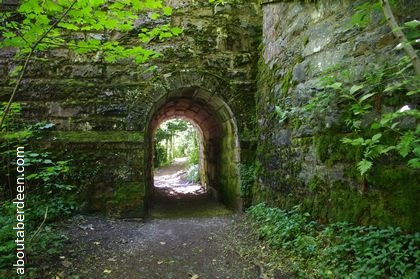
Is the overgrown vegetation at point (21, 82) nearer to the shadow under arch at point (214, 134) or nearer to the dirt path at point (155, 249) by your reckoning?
the dirt path at point (155, 249)

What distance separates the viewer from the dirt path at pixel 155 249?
3.08 meters

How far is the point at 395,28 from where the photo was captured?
181cm

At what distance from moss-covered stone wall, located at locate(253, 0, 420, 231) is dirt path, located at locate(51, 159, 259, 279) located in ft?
3.42

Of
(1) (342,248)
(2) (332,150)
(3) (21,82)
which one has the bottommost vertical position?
(1) (342,248)

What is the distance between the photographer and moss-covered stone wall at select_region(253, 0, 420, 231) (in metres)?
2.47

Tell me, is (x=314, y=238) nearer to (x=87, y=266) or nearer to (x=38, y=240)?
(x=87, y=266)

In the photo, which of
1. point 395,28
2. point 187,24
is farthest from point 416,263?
point 187,24

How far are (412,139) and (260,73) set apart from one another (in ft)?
12.1

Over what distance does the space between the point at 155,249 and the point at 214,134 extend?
4.03 meters

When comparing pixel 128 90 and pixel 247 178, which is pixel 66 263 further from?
pixel 247 178

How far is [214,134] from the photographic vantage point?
742 cm

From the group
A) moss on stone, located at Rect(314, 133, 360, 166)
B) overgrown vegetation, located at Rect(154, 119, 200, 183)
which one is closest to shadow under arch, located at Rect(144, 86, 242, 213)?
moss on stone, located at Rect(314, 133, 360, 166)

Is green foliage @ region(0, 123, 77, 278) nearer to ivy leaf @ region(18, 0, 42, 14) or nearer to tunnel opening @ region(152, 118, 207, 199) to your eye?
ivy leaf @ region(18, 0, 42, 14)

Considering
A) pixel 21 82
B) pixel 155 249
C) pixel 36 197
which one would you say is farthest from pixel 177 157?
pixel 155 249
